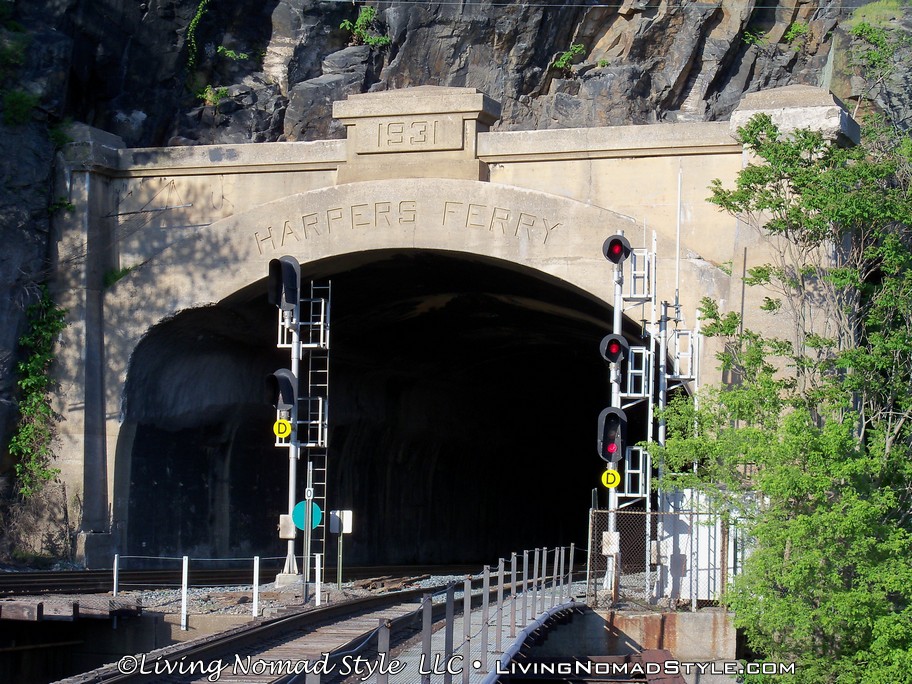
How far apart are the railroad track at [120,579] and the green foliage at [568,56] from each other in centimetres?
1994

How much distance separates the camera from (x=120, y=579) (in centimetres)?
2391

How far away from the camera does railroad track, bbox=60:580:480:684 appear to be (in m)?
12.5

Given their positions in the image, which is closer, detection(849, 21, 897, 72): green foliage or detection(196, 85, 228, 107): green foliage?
detection(849, 21, 897, 72): green foliage

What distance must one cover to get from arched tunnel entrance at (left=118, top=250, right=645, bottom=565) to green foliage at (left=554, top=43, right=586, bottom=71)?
10.1m

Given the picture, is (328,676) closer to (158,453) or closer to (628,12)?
(158,453)

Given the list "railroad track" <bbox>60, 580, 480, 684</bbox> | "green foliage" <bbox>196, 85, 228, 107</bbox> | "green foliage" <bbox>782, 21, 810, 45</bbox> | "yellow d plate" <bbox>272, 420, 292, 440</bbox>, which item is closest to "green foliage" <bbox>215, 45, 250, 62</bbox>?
"green foliage" <bbox>196, 85, 228, 107</bbox>

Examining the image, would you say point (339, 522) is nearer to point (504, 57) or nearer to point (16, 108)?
point (16, 108)

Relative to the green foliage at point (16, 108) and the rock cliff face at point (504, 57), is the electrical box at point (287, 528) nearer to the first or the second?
the green foliage at point (16, 108)

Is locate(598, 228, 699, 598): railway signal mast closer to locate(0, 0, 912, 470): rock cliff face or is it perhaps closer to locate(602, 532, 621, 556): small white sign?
locate(602, 532, 621, 556): small white sign

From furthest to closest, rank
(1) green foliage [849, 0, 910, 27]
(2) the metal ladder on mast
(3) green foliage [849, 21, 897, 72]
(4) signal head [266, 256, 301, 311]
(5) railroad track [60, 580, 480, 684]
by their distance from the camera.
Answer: (1) green foliage [849, 0, 910, 27] → (3) green foliage [849, 21, 897, 72] → (2) the metal ladder on mast → (4) signal head [266, 256, 301, 311] → (5) railroad track [60, 580, 480, 684]

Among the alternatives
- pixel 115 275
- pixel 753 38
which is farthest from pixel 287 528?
pixel 753 38

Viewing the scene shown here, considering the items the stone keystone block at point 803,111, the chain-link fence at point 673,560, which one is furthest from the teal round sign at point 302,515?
the stone keystone block at point 803,111

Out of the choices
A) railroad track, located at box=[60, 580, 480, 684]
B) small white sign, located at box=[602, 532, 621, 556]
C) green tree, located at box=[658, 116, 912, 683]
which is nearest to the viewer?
railroad track, located at box=[60, 580, 480, 684]

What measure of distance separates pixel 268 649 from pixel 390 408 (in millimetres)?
20214
